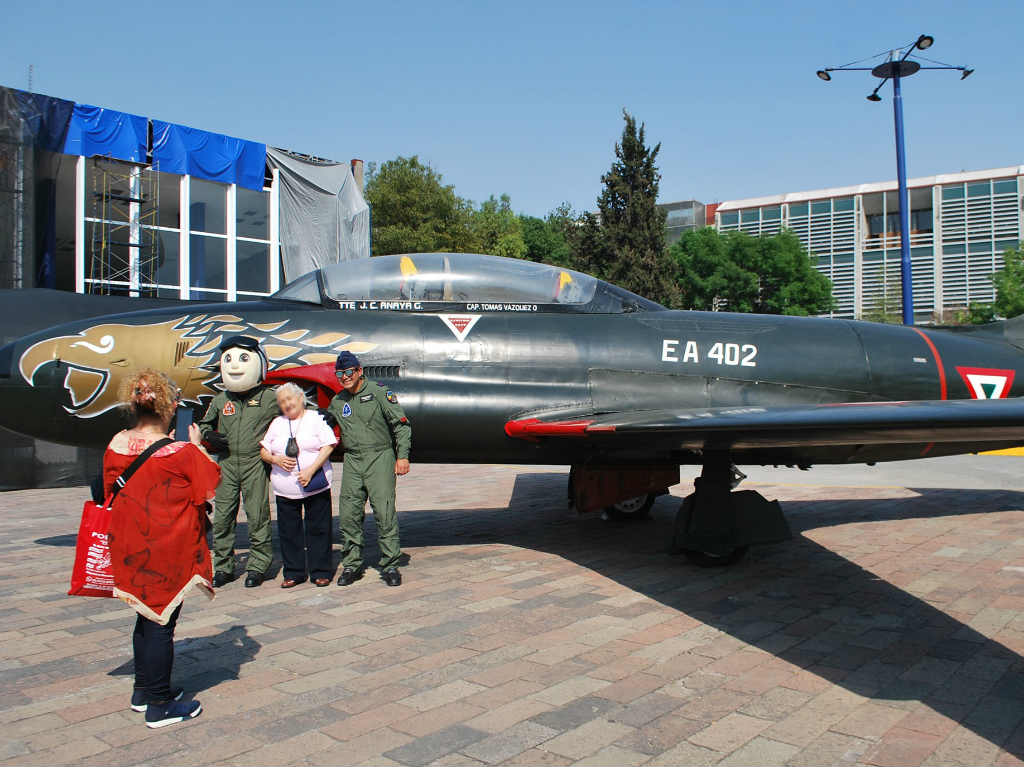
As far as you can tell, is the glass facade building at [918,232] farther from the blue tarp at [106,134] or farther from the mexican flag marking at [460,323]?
the mexican flag marking at [460,323]

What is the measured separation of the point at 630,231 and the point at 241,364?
32764mm

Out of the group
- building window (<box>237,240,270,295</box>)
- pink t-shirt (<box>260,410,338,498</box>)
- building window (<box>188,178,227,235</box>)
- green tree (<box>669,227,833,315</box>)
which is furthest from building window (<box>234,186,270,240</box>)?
green tree (<box>669,227,833,315</box>)

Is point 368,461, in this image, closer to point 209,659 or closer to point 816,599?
point 209,659

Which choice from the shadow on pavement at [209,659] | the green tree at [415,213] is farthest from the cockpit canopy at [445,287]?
the green tree at [415,213]

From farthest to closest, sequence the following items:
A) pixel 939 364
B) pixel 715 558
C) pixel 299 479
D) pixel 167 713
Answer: pixel 939 364 < pixel 715 558 < pixel 299 479 < pixel 167 713

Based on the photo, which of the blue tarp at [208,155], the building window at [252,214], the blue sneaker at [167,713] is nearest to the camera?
the blue sneaker at [167,713]

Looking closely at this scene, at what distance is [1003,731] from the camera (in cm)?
306

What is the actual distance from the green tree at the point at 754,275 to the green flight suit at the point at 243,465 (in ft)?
150

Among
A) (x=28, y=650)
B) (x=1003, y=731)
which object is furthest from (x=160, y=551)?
(x=1003, y=731)

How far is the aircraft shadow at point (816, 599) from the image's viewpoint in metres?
3.59

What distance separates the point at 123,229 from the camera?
1981 centimetres

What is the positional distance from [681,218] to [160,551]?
261ft

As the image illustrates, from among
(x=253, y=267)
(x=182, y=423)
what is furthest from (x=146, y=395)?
(x=253, y=267)

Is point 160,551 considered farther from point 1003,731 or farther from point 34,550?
point 34,550
